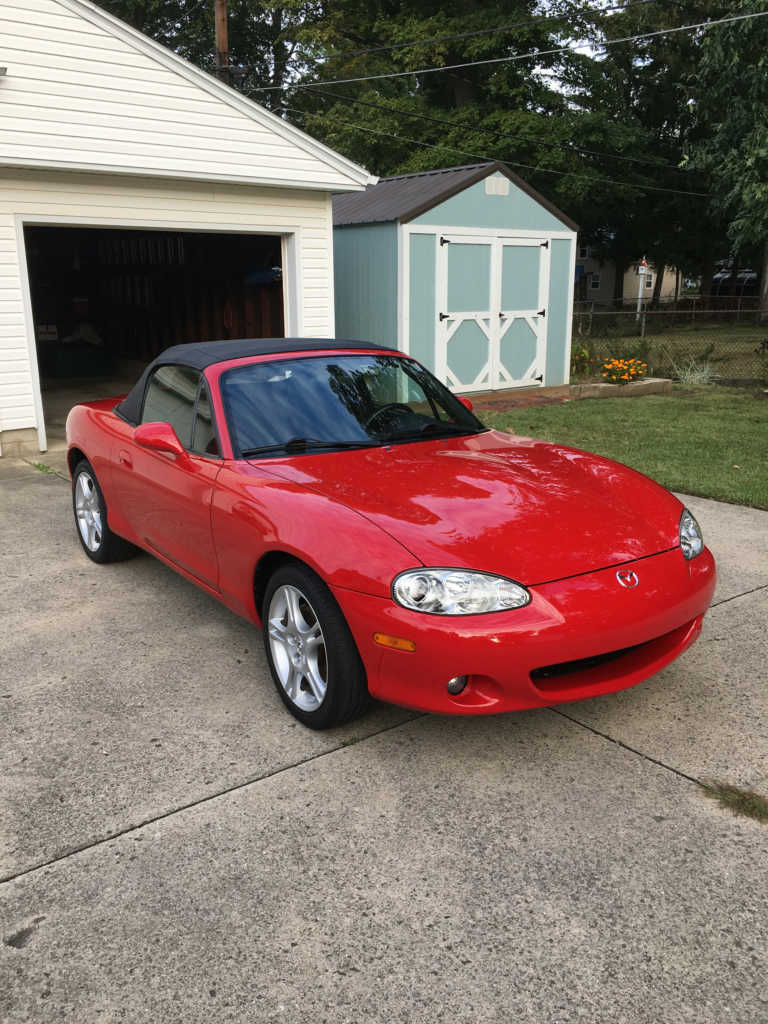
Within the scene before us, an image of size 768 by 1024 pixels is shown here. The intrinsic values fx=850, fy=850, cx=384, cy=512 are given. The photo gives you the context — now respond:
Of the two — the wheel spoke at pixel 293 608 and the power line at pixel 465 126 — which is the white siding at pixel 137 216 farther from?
the power line at pixel 465 126

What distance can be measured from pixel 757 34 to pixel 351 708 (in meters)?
21.0

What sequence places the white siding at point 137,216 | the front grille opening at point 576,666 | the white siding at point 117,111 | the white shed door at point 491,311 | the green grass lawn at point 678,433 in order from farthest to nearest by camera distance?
the white shed door at point 491,311
the white siding at point 137,216
the white siding at point 117,111
the green grass lawn at point 678,433
the front grille opening at point 576,666

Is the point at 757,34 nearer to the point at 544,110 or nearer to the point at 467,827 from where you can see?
the point at 544,110

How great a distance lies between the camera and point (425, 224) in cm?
1275

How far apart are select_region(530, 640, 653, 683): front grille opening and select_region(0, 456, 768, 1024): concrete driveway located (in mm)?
377

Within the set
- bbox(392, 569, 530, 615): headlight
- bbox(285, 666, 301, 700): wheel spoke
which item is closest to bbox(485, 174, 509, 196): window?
bbox(285, 666, 301, 700): wheel spoke

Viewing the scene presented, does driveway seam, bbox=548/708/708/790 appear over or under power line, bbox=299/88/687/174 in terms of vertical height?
under

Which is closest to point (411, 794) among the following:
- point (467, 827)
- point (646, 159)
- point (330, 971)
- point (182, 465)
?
point (467, 827)

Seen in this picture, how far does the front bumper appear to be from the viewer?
2.92 meters

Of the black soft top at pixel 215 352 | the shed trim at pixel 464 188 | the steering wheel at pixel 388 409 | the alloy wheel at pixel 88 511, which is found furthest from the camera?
the shed trim at pixel 464 188

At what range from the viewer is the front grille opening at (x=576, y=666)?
3076mm

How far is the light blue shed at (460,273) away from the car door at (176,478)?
27.9ft

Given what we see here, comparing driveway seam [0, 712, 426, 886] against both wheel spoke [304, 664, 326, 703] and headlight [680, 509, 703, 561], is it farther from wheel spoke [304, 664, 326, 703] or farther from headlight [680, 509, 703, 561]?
headlight [680, 509, 703, 561]

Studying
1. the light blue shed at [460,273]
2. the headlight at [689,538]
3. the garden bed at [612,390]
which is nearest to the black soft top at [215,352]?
the headlight at [689,538]
